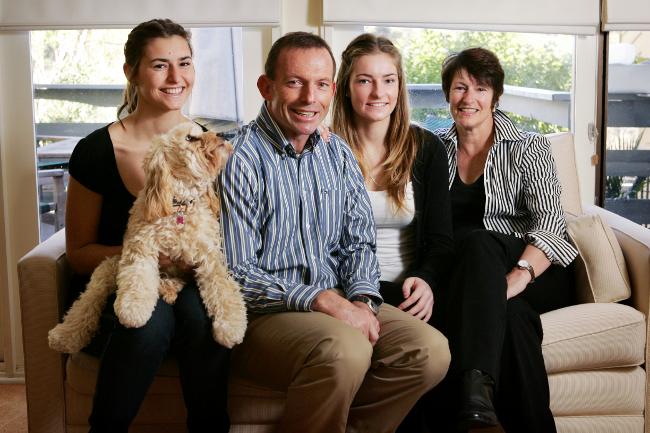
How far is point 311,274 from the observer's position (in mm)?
2301

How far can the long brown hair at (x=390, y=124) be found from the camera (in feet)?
8.30

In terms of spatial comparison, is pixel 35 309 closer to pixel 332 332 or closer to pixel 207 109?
pixel 332 332

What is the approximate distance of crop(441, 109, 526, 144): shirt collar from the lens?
2.75m

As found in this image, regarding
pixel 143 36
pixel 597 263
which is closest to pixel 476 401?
pixel 597 263

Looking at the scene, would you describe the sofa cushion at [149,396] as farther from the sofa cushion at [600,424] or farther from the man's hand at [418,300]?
the sofa cushion at [600,424]

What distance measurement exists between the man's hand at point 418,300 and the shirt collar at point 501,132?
0.65 meters

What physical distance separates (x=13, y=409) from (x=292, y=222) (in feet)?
4.86

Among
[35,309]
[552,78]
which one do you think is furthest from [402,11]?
[35,309]

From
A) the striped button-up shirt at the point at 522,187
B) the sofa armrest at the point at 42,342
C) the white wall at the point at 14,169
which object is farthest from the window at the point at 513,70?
the sofa armrest at the point at 42,342

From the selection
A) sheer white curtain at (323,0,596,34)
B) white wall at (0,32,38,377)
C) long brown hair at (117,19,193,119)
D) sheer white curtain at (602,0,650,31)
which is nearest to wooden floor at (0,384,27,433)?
white wall at (0,32,38,377)

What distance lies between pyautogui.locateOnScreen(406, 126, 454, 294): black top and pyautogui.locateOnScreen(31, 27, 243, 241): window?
39.5 inches

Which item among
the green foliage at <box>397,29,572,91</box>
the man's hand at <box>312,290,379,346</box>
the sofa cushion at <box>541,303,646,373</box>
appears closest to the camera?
the man's hand at <box>312,290,379,346</box>

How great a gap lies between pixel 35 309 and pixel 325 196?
0.89 meters

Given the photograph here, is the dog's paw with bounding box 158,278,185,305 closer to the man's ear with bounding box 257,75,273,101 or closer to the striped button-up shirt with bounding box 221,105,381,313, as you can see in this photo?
the striped button-up shirt with bounding box 221,105,381,313
